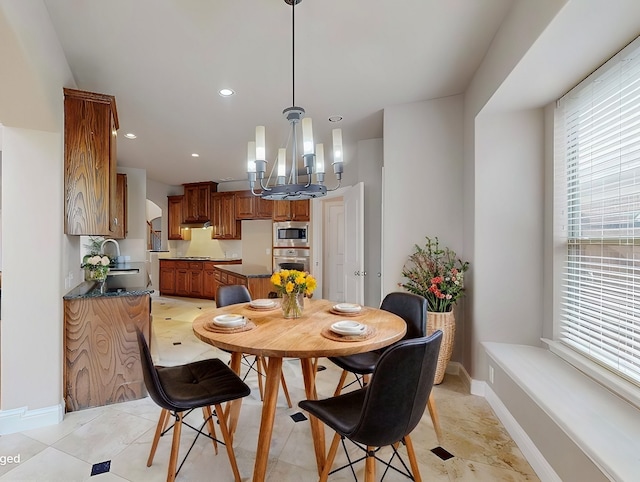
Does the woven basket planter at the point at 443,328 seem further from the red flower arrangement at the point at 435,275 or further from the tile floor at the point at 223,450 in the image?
the tile floor at the point at 223,450

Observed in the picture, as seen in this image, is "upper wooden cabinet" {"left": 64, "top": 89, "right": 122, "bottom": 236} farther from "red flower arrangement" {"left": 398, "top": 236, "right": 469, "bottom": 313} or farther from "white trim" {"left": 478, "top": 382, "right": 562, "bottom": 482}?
"white trim" {"left": 478, "top": 382, "right": 562, "bottom": 482}

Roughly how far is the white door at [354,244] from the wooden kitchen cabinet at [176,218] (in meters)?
4.77

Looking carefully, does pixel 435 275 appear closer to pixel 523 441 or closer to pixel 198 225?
pixel 523 441

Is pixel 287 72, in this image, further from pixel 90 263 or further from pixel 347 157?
pixel 90 263

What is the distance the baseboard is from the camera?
7.09 ft

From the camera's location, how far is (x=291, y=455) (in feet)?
6.32

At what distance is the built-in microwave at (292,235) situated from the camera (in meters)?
6.16

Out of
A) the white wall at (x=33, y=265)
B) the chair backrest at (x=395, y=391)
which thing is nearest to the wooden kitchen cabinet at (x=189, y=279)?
the white wall at (x=33, y=265)

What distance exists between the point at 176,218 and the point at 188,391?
653cm

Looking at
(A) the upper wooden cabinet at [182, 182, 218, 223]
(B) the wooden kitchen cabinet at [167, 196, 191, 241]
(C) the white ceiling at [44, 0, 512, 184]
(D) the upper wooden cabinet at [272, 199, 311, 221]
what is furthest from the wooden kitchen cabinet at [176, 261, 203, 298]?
(C) the white ceiling at [44, 0, 512, 184]

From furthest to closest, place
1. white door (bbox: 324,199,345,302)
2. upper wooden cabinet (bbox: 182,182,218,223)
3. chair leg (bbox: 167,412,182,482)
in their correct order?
upper wooden cabinet (bbox: 182,182,218,223)
white door (bbox: 324,199,345,302)
chair leg (bbox: 167,412,182,482)

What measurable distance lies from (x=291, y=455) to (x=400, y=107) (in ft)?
10.1

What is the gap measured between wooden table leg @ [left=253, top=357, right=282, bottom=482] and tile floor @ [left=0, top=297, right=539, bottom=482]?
0.23 meters

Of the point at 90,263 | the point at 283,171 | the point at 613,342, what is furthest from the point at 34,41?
the point at 613,342
